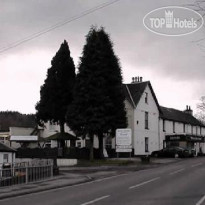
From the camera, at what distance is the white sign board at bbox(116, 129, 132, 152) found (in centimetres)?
4250

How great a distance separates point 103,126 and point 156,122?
19139 millimetres

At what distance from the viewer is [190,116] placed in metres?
79.0

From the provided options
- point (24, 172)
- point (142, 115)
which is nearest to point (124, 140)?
point (142, 115)

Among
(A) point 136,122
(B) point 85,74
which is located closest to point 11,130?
(A) point 136,122

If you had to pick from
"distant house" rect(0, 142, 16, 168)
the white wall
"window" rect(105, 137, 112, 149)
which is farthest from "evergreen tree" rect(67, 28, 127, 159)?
"distant house" rect(0, 142, 16, 168)

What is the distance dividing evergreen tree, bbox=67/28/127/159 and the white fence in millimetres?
19878

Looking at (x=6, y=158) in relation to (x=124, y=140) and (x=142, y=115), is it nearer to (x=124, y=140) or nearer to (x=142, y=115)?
(x=124, y=140)

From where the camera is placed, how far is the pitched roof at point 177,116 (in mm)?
68188

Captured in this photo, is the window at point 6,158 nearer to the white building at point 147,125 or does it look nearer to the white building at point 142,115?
the white building at point 147,125

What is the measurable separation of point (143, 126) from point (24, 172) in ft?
127

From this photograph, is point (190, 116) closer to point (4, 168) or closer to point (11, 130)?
point (11, 130)

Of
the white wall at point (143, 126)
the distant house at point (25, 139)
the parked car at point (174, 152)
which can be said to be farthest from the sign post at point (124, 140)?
the distant house at point (25, 139)

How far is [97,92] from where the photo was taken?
153ft

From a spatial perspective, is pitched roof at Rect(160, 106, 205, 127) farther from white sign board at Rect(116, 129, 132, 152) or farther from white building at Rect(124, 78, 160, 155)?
white sign board at Rect(116, 129, 132, 152)
